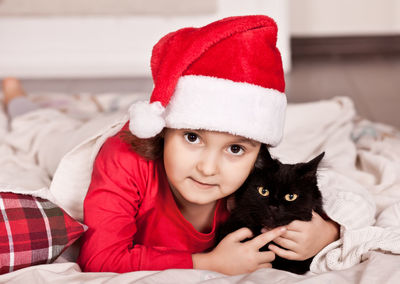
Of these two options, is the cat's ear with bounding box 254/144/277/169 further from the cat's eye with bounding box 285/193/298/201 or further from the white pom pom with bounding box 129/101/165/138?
the white pom pom with bounding box 129/101/165/138

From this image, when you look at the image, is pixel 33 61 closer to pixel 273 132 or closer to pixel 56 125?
pixel 56 125

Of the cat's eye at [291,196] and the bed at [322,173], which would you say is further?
the cat's eye at [291,196]

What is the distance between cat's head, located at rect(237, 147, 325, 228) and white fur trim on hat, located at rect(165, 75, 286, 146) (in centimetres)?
15

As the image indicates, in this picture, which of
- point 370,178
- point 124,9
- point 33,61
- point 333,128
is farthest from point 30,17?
point 370,178

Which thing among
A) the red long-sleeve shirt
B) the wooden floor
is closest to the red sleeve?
the red long-sleeve shirt

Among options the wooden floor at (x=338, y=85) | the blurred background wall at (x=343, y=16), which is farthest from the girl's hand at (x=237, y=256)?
the blurred background wall at (x=343, y=16)

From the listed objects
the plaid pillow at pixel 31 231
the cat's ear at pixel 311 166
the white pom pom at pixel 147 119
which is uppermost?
the white pom pom at pixel 147 119

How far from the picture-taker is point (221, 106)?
0.93 m

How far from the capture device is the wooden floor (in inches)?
114

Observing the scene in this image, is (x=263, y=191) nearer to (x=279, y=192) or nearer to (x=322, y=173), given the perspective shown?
(x=279, y=192)

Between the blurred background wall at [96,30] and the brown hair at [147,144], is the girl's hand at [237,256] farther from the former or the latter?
the blurred background wall at [96,30]

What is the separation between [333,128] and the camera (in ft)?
5.53

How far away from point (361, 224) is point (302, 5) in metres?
3.20

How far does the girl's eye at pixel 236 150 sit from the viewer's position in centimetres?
101
